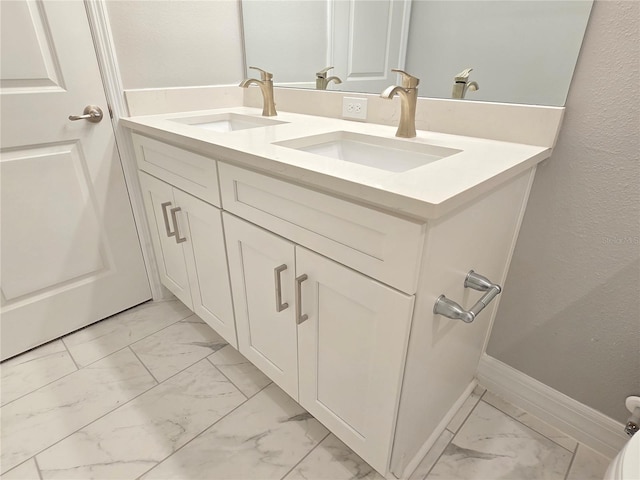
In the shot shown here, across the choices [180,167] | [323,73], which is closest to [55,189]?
[180,167]

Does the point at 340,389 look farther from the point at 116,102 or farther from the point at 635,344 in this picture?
the point at 116,102

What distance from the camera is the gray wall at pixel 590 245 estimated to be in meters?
0.85

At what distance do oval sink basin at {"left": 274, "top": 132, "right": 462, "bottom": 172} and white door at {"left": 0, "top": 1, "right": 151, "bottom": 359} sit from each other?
0.88m

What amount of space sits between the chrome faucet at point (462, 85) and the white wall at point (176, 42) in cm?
103

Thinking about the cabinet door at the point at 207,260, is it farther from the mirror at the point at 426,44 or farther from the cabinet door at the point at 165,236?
the mirror at the point at 426,44

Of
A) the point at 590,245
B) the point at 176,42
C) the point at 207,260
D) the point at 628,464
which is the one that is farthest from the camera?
the point at 176,42

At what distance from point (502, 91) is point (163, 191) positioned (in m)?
1.21

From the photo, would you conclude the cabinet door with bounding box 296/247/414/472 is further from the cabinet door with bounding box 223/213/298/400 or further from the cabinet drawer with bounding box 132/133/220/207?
the cabinet drawer with bounding box 132/133/220/207

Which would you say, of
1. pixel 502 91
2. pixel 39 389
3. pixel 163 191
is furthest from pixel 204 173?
pixel 39 389

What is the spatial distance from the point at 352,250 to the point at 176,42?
1.29 m

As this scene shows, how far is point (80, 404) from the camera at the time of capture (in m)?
1.27

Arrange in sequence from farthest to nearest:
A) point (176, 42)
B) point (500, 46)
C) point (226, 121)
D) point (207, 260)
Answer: point (226, 121)
point (176, 42)
point (207, 260)
point (500, 46)

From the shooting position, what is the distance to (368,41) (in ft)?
4.81

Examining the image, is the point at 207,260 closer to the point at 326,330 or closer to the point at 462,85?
the point at 326,330
